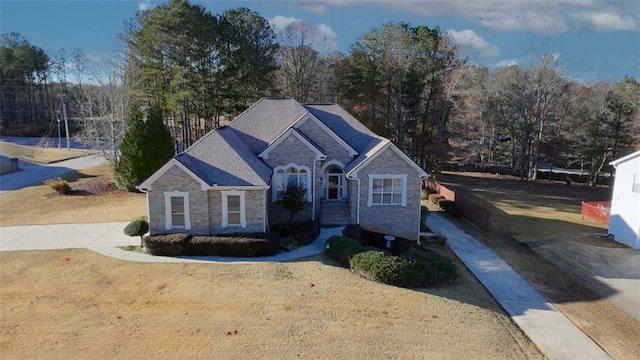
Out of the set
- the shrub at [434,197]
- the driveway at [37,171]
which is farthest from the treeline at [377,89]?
the shrub at [434,197]

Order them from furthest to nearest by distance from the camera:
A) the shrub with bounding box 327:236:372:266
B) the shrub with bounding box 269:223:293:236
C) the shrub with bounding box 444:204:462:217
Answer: the shrub with bounding box 444:204:462:217
the shrub with bounding box 269:223:293:236
the shrub with bounding box 327:236:372:266

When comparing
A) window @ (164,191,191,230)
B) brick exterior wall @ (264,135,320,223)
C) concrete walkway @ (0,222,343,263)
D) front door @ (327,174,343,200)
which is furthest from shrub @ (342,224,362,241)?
window @ (164,191,191,230)

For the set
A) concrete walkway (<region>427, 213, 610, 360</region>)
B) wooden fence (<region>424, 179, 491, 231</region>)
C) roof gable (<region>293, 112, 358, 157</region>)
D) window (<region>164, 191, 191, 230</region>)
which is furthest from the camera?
wooden fence (<region>424, 179, 491, 231</region>)

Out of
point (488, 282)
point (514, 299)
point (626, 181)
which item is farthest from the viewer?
point (626, 181)

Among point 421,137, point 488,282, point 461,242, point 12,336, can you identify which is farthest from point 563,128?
point 12,336

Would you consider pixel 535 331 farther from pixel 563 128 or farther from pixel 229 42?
pixel 563 128

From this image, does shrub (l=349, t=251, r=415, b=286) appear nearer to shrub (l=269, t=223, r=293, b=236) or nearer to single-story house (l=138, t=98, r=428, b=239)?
shrub (l=269, t=223, r=293, b=236)

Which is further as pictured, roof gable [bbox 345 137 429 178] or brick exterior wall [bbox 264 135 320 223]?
brick exterior wall [bbox 264 135 320 223]

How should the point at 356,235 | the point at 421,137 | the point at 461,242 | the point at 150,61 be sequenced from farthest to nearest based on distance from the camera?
the point at 421,137 → the point at 150,61 → the point at 461,242 → the point at 356,235
